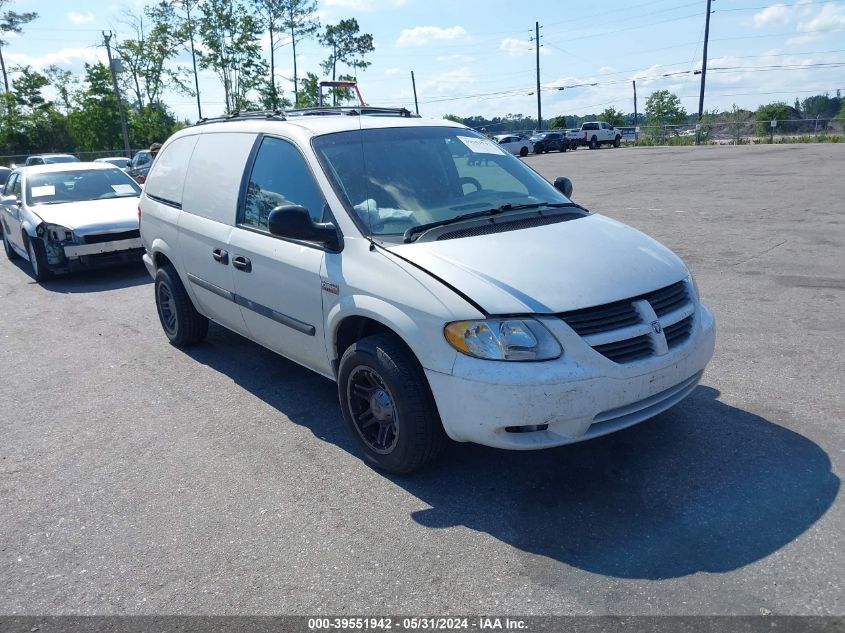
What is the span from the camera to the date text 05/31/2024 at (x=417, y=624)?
272 cm

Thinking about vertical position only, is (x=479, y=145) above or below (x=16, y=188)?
above

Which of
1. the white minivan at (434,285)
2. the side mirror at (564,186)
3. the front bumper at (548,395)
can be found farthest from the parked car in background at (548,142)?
the front bumper at (548,395)

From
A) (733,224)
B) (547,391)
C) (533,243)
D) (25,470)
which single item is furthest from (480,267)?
(733,224)

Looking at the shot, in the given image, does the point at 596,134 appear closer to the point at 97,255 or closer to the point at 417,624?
the point at 97,255

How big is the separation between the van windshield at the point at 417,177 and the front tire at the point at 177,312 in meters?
2.38

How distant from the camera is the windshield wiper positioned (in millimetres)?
3963

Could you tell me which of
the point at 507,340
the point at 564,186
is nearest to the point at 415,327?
the point at 507,340

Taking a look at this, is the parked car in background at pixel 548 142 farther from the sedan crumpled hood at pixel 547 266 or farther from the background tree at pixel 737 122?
the sedan crumpled hood at pixel 547 266

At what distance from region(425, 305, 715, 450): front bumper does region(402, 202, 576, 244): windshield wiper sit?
874 mm

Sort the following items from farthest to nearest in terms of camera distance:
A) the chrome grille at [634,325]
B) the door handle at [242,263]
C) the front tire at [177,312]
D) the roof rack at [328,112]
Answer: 1. the front tire at [177,312]
2. the roof rack at [328,112]
3. the door handle at [242,263]
4. the chrome grille at [634,325]

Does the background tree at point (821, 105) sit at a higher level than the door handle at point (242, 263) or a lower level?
higher

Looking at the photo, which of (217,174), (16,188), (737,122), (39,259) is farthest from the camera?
(737,122)

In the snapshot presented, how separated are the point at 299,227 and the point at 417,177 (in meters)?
0.91

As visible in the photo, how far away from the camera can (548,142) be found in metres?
48.4
